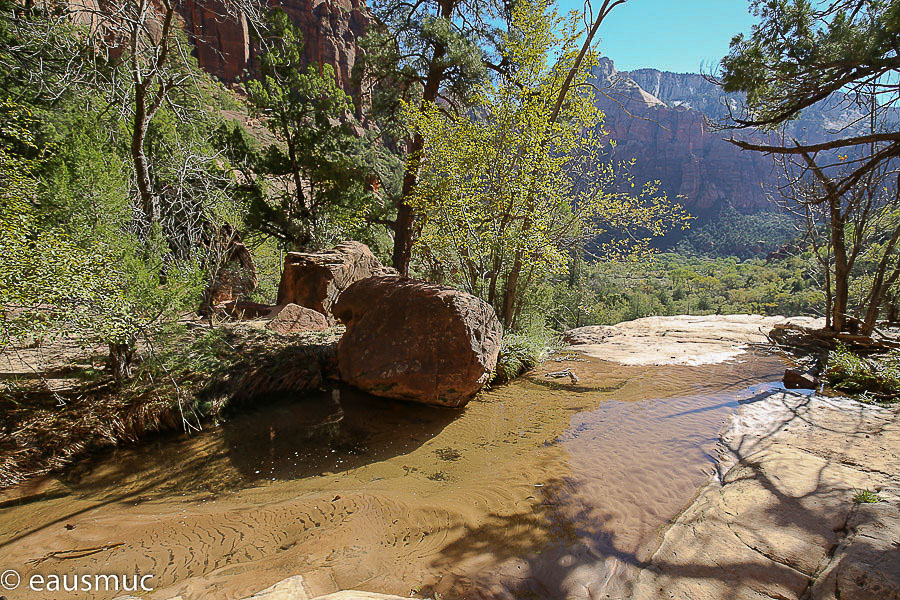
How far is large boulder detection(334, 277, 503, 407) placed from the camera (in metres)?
5.03

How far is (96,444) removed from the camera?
158 inches

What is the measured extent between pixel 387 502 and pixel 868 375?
7226 millimetres

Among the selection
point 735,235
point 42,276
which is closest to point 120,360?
point 42,276

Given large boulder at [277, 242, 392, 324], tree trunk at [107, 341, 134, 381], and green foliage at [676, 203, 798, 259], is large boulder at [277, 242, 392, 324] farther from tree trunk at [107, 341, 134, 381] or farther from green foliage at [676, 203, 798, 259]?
green foliage at [676, 203, 798, 259]

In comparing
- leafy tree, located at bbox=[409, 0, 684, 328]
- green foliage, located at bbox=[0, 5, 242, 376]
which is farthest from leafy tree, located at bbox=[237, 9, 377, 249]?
green foliage, located at bbox=[0, 5, 242, 376]

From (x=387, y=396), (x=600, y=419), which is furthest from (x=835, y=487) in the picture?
(x=387, y=396)

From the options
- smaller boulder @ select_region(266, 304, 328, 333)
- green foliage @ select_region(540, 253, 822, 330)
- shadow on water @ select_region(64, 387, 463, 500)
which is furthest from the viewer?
green foliage @ select_region(540, 253, 822, 330)

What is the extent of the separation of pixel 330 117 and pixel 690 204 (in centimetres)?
12144

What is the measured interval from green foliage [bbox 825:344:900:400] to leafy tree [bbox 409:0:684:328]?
3554 mm

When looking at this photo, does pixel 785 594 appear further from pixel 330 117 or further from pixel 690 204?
pixel 690 204

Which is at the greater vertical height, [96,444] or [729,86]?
[729,86]

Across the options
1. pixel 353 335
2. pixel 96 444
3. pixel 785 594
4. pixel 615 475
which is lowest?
pixel 96 444

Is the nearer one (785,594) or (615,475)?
(785,594)

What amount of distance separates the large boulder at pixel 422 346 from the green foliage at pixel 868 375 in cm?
543
